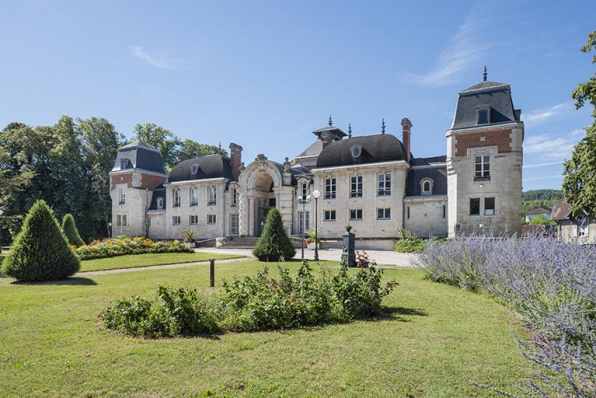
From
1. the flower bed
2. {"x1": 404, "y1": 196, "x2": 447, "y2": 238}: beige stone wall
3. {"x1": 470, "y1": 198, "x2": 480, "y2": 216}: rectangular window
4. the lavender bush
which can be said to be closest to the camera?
the lavender bush

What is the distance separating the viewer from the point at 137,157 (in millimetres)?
40219

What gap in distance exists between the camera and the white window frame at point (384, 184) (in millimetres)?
29208

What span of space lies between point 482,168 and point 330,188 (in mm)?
11895

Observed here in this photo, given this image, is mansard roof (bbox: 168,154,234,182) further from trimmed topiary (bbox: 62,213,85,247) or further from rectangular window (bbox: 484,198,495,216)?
rectangular window (bbox: 484,198,495,216)

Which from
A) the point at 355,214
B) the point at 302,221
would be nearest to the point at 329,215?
the point at 355,214

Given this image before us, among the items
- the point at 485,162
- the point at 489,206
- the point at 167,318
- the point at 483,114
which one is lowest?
the point at 167,318

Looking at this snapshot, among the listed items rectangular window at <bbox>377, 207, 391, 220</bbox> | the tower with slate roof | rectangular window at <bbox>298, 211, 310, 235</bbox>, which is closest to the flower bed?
rectangular window at <bbox>298, 211, 310, 235</bbox>

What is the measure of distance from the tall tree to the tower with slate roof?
129 ft

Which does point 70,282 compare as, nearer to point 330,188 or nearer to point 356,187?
point 330,188

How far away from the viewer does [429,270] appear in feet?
39.5

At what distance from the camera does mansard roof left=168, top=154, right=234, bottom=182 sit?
123 ft

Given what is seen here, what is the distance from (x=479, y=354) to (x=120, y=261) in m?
19.3

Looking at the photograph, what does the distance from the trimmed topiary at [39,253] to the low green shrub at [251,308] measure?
8.00 metres

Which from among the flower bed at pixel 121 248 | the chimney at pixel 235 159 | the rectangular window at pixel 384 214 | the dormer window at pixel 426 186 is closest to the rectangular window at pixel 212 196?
the chimney at pixel 235 159
